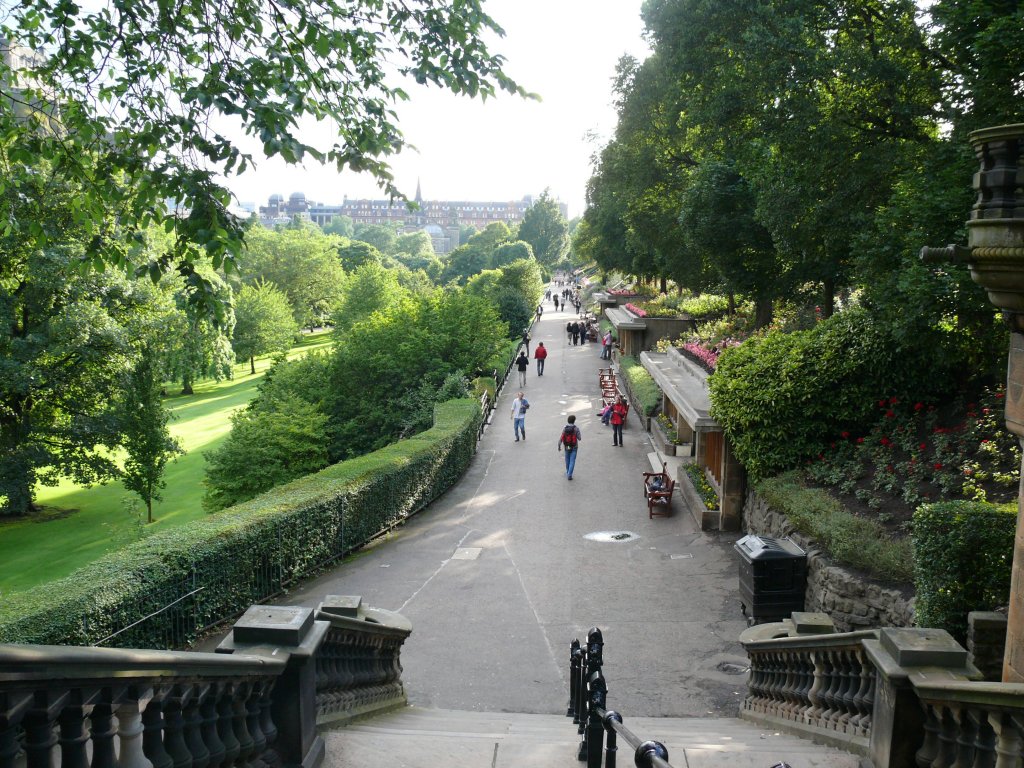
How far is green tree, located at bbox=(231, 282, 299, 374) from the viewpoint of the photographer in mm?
62062

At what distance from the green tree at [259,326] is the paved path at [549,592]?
142 ft

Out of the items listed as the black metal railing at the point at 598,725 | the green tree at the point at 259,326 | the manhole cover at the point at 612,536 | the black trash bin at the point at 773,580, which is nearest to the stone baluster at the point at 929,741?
the black metal railing at the point at 598,725

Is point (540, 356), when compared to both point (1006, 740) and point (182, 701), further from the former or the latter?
point (182, 701)

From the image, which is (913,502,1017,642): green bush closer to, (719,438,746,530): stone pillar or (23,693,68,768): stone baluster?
(23,693,68,768): stone baluster

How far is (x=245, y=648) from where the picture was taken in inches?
191

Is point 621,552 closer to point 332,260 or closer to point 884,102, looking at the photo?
point 884,102

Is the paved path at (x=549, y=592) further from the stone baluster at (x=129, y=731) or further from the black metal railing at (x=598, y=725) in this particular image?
the stone baluster at (x=129, y=731)

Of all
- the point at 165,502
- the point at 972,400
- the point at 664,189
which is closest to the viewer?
the point at 972,400

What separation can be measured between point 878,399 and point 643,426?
515 inches

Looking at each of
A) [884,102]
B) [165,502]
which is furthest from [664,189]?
[165,502]

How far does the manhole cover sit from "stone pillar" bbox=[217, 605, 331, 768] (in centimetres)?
1171

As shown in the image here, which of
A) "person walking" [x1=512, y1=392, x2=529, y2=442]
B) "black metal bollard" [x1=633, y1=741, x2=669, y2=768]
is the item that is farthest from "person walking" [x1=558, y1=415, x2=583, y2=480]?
"black metal bollard" [x1=633, y1=741, x2=669, y2=768]

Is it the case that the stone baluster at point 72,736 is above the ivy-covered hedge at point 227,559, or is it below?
above

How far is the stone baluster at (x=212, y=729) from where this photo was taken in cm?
397
